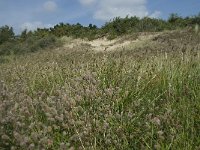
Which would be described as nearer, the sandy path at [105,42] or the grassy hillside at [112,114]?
the grassy hillside at [112,114]

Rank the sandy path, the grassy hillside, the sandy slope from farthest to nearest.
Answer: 1. the sandy path
2. the sandy slope
3. the grassy hillside

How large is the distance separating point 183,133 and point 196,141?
174 millimetres

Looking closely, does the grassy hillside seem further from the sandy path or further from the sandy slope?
the sandy path

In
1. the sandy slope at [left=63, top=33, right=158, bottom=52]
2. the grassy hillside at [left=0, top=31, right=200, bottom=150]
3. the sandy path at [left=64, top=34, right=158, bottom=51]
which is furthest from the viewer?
the sandy path at [left=64, top=34, right=158, bottom=51]

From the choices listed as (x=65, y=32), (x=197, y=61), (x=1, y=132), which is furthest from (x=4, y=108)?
(x=65, y=32)

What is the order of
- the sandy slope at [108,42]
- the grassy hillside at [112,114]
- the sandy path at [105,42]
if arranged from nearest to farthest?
the grassy hillside at [112,114], the sandy slope at [108,42], the sandy path at [105,42]

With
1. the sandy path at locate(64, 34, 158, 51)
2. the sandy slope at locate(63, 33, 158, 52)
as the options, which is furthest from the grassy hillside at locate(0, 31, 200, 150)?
the sandy path at locate(64, 34, 158, 51)

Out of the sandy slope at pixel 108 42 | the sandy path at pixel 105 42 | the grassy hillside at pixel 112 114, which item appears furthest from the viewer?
the sandy path at pixel 105 42

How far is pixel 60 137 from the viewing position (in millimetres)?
4492

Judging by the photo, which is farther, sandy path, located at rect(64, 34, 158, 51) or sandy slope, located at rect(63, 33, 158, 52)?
sandy path, located at rect(64, 34, 158, 51)

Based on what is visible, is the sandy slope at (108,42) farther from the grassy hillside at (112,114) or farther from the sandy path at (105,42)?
the grassy hillside at (112,114)

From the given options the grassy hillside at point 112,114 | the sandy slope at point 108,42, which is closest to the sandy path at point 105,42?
the sandy slope at point 108,42

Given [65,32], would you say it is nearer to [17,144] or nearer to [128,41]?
[128,41]

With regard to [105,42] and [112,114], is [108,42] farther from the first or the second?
[112,114]
